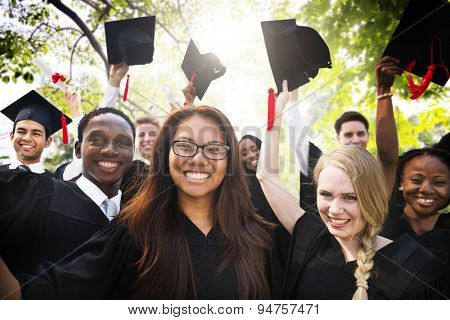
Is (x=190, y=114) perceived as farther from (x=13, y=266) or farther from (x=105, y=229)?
(x=13, y=266)

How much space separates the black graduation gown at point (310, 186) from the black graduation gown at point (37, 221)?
134 centimetres

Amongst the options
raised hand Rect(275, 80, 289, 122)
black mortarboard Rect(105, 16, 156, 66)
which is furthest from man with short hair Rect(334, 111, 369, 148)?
black mortarboard Rect(105, 16, 156, 66)

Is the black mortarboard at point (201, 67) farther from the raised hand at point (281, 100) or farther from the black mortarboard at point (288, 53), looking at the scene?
the raised hand at point (281, 100)

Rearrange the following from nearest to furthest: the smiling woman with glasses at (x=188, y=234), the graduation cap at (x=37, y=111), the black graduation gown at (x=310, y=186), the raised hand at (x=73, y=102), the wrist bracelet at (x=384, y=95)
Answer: the smiling woman with glasses at (x=188, y=234)
the wrist bracelet at (x=384, y=95)
the black graduation gown at (x=310, y=186)
the raised hand at (x=73, y=102)
the graduation cap at (x=37, y=111)

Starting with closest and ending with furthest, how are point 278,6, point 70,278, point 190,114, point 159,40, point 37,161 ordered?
point 70,278
point 190,114
point 37,161
point 278,6
point 159,40

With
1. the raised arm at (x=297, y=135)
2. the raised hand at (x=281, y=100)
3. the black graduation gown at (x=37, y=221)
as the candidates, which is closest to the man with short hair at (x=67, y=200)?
the black graduation gown at (x=37, y=221)

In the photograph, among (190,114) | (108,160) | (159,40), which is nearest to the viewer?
(190,114)

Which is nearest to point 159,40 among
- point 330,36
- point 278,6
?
point 278,6

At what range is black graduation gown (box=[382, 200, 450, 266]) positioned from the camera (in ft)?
9.10

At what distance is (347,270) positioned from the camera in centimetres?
251

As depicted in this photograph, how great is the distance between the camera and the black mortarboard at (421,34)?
293 cm

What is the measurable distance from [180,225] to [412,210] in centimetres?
152

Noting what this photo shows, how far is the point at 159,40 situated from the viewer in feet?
13.9
